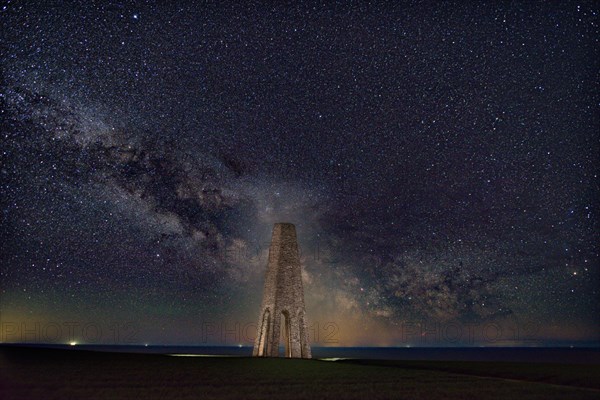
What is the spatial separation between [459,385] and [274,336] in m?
13.2

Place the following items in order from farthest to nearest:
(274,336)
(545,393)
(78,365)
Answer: (274,336) < (78,365) < (545,393)

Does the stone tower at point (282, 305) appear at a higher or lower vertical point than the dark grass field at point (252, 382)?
higher

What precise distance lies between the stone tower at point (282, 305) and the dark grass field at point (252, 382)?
5.66 m

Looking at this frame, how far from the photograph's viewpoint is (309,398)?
14031 millimetres

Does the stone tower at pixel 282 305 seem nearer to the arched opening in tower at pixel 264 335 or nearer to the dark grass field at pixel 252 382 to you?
the arched opening in tower at pixel 264 335

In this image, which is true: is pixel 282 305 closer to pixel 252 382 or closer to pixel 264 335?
pixel 264 335

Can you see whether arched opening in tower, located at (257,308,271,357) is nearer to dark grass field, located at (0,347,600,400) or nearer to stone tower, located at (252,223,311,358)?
stone tower, located at (252,223,311,358)

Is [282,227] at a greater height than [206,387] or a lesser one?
greater

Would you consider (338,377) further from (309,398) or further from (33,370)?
(33,370)

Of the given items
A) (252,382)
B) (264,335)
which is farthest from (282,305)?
(252,382)

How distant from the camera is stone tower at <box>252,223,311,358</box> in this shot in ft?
95.1

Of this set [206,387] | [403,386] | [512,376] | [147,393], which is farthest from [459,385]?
[147,393]

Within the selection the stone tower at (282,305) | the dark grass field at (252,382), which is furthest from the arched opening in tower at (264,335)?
the dark grass field at (252,382)

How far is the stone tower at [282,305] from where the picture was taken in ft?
95.1
